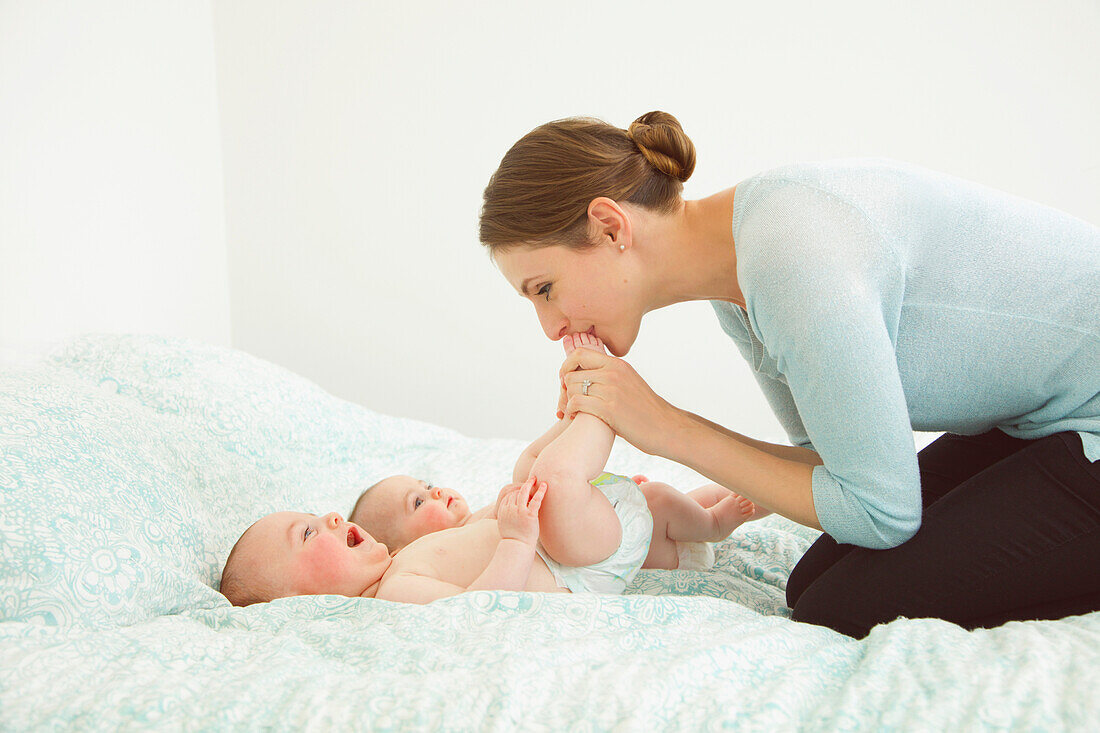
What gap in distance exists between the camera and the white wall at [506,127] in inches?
112

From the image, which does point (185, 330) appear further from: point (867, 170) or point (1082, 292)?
point (1082, 292)

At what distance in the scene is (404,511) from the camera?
169 cm

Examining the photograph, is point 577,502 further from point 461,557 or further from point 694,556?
point 694,556

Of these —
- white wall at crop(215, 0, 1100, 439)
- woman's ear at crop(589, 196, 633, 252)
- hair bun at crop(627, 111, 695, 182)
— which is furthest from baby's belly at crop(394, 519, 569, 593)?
white wall at crop(215, 0, 1100, 439)

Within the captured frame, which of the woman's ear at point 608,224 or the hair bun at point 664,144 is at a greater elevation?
the hair bun at point 664,144

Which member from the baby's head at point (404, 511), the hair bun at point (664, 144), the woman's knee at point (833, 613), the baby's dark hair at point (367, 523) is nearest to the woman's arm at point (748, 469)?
the woman's knee at point (833, 613)

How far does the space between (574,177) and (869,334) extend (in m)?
0.52

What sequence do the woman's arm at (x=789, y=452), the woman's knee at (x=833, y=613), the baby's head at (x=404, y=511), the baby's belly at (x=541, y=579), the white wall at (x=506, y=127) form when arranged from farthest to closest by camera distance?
the white wall at (x=506, y=127), the baby's head at (x=404, y=511), the woman's arm at (x=789, y=452), the baby's belly at (x=541, y=579), the woman's knee at (x=833, y=613)

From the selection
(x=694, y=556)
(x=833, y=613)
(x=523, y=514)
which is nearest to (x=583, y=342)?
(x=523, y=514)

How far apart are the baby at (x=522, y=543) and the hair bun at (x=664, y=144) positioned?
1.07ft

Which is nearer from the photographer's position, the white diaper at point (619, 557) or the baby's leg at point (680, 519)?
the white diaper at point (619, 557)

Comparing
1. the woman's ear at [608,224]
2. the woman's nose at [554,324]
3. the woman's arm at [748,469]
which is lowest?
the woman's arm at [748,469]

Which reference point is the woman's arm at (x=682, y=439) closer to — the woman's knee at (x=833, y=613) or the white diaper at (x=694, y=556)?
the woman's knee at (x=833, y=613)

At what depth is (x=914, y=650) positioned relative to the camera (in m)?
0.93
